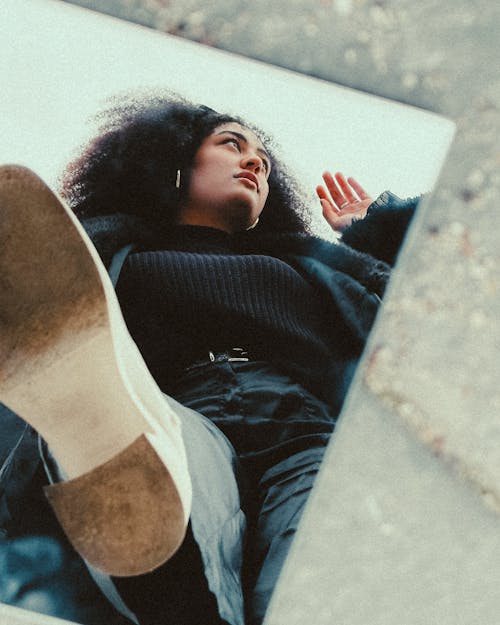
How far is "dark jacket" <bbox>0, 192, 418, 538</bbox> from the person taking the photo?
1.44ft

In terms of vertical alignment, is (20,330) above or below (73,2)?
below

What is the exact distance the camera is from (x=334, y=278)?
0.45 m

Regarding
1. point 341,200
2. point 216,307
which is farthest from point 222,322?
point 341,200

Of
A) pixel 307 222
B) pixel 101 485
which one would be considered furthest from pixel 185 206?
pixel 101 485

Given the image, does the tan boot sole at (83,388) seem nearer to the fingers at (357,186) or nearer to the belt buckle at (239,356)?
the belt buckle at (239,356)

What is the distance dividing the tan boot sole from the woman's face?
94mm

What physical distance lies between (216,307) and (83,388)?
10 cm

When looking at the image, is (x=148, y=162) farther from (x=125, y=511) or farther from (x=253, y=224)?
(x=125, y=511)

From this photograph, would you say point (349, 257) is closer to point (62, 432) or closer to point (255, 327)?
point (255, 327)

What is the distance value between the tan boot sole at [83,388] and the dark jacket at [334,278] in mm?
48

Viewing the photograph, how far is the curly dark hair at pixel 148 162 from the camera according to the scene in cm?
44

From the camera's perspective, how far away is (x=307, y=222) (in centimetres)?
45

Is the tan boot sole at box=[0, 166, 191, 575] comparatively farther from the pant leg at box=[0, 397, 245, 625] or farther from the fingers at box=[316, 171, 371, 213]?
the fingers at box=[316, 171, 371, 213]

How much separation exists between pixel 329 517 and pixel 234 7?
0.36 meters
